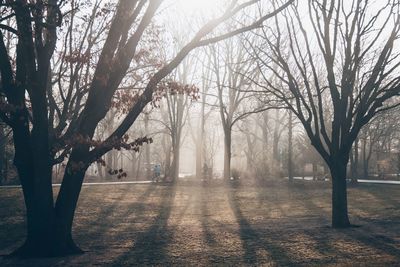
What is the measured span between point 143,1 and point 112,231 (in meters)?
7.15

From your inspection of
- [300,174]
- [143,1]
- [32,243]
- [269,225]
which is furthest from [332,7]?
[300,174]

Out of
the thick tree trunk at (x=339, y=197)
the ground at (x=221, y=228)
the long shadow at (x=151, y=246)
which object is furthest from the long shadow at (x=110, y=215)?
the thick tree trunk at (x=339, y=197)

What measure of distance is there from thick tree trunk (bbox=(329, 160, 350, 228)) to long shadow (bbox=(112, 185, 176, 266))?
15.7ft

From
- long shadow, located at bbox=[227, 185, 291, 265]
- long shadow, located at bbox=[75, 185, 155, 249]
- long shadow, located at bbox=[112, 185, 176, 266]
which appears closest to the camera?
long shadow, located at bbox=[227, 185, 291, 265]

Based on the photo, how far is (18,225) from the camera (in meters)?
15.5

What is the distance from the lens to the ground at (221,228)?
9.94 metres

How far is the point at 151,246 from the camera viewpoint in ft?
38.1

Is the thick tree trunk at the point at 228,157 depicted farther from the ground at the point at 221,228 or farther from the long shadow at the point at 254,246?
the long shadow at the point at 254,246

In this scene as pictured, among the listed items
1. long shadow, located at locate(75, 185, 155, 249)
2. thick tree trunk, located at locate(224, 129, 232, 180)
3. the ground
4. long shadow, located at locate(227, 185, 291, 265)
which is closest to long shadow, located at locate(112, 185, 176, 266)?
the ground

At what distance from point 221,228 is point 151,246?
11.9 ft

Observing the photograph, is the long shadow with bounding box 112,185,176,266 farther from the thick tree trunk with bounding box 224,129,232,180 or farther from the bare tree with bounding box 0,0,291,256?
the thick tree trunk with bounding box 224,129,232,180

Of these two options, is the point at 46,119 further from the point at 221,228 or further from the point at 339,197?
the point at 339,197

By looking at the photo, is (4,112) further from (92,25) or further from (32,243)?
(92,25)

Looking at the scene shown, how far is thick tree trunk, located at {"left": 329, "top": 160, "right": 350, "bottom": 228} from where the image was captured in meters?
13.8
